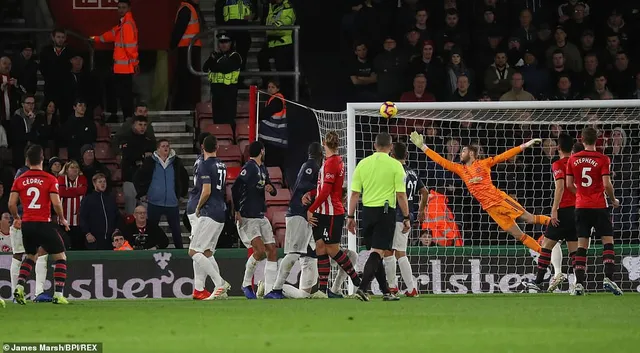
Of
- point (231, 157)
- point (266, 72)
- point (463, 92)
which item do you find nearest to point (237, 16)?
point (266, 72)

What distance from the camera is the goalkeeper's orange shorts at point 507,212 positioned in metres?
17.9

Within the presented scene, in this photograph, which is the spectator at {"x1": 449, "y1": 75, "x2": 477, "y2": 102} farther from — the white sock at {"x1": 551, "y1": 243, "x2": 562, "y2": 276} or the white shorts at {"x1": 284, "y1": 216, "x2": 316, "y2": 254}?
the white shorts at {"x1": 284, "y1": 216, "x2": 316, "y2": 254}

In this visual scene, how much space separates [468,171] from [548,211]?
10.6 feet

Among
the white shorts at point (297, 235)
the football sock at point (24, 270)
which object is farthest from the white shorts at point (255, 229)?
the football sock at point (24, 270)

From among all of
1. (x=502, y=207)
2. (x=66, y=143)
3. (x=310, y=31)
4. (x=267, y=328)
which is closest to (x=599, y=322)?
(x=267, y=328)

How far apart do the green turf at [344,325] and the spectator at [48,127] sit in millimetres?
5999

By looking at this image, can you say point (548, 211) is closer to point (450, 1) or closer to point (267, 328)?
point (450, 1)

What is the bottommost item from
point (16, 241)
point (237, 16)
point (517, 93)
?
point (16, 241)

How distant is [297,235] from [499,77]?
6.64 m

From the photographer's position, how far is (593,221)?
52.8ft

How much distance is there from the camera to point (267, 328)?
1144cm

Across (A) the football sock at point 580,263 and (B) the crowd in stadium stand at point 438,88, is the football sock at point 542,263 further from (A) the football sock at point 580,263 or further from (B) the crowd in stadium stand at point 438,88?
(B) the crowd in stadium stand at point 438,88

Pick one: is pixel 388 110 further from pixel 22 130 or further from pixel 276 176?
pixel 22 130

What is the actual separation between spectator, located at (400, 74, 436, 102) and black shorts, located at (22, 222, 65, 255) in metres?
7.90
